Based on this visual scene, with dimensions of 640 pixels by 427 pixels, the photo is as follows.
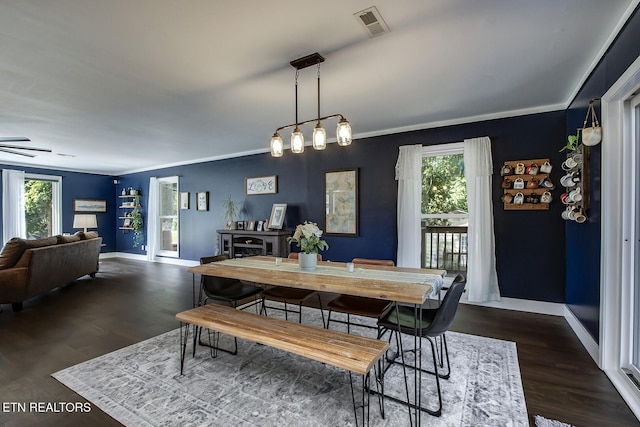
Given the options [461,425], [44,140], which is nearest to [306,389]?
[461,425]

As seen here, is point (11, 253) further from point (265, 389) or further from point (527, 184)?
point (527, 184)

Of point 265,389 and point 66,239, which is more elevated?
point 66,239

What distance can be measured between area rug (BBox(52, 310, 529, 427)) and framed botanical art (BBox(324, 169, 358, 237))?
240 cm

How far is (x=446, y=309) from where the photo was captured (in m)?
1.82

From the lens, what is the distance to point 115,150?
18.4 feet

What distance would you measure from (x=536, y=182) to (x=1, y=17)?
5052 millimetres

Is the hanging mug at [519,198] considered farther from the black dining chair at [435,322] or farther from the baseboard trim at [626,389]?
the black dining chair at [435,322]

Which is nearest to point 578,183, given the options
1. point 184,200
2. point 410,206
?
point 410,206

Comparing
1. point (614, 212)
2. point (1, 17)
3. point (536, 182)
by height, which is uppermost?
point (1, 17)

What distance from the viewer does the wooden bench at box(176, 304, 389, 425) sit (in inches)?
62.1

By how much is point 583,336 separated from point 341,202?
3.28m

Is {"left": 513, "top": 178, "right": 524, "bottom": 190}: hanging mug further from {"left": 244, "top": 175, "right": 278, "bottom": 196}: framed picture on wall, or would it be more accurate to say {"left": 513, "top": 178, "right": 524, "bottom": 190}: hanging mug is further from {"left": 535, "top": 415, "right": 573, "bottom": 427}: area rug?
{"left": 244, "top": 175, "right": 278, "bottom": 196}: framed picture on wall

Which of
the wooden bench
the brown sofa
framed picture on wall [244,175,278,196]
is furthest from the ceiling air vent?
the brown sofa

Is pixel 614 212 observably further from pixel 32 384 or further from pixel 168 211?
pixel 168 211
